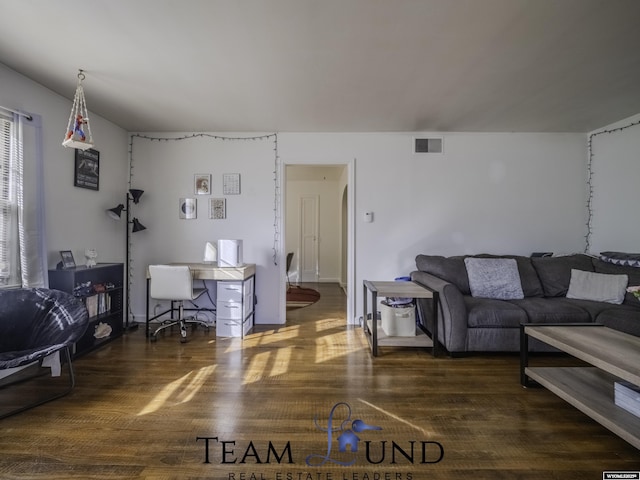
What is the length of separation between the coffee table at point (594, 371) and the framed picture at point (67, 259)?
13.2ft

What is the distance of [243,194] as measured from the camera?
12.2 ft

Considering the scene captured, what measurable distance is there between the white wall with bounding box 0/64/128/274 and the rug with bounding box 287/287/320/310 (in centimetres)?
256

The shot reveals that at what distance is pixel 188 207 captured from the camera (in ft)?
12.2

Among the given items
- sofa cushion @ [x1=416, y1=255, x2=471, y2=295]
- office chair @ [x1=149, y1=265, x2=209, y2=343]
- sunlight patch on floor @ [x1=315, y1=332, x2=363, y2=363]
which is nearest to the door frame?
sunlight patch on floor @ [x1=315, y1=332, x2=363, y2=363]

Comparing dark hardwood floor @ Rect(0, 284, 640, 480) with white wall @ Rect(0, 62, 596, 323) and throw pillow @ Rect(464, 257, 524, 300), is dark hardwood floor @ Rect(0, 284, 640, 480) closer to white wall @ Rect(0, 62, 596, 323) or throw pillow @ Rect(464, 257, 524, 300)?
throw pillow @ Rect(464, 257, 524, 300)

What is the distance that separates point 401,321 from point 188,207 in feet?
9.81

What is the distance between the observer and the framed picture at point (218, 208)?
146 inches

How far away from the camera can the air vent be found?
12.0ft

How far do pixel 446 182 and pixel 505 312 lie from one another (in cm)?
178

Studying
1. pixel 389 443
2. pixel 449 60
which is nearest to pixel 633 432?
pixel 389 443

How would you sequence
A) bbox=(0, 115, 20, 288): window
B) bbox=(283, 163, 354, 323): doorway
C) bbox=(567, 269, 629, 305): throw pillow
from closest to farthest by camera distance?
bbox=(0, 115, 20, 288): window < bbox=(567, 269, 629, 305): throw pillow < bbox=(283, 163, 354, 323): doorway

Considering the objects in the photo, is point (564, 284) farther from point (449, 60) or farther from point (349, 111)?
point (349, 111)

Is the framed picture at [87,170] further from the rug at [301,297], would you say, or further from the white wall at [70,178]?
the rug at [301,297]

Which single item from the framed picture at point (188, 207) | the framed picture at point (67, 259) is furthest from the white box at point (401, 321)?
the framed picture at point (67, 259)
